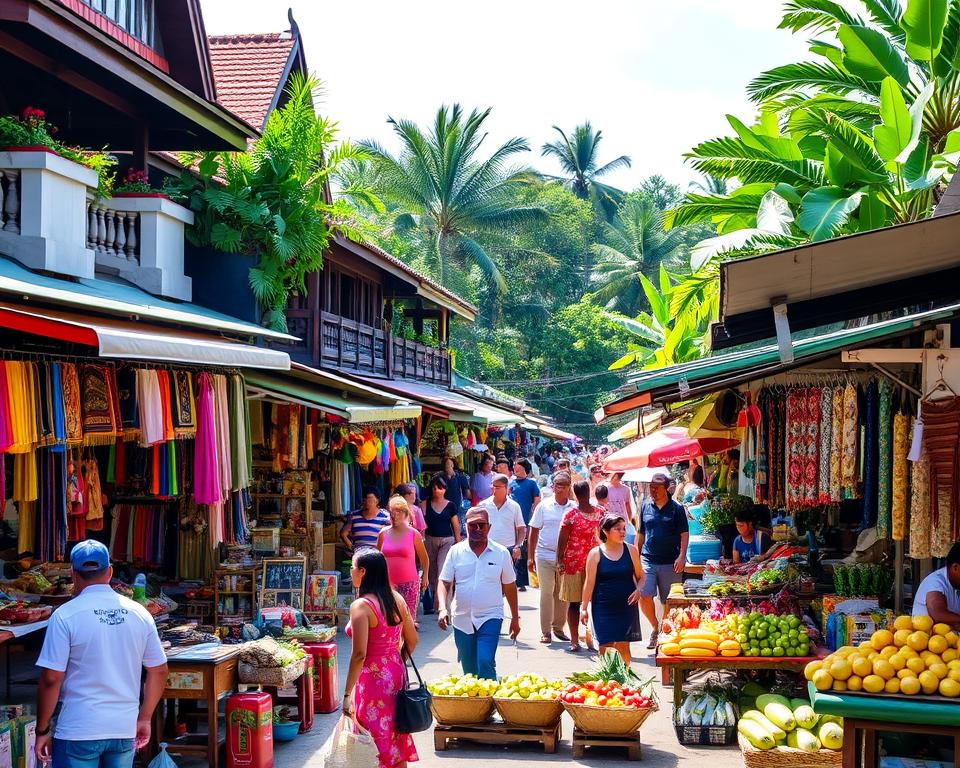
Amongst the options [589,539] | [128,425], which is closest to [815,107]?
[589,539]

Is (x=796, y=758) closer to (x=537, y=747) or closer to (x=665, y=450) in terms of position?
(x=537, y=747)

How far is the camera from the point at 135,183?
1407 cm

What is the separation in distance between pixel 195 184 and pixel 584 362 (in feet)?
116

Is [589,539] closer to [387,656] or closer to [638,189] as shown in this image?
[387,656]

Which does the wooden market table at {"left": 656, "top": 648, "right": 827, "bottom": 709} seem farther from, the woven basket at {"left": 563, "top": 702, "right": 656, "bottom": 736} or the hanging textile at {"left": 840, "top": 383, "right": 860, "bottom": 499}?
the hanging textile at {"left": 840, "top": 383, "right": 860, "bottom": 499}

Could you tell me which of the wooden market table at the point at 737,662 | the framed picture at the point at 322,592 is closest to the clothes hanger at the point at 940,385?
the wooden market table at the point at 737,662

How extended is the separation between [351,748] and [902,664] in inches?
123

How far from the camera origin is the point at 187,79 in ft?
51.5

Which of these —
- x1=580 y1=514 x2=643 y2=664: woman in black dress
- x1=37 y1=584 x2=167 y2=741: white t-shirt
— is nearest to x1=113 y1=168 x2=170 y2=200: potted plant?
x1=580 y1=514 x2=643 y2=664: woman in black dress

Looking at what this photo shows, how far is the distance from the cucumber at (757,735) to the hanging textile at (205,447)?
4.87 m

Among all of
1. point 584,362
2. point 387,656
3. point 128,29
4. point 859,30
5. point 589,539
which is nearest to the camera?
point 387,656

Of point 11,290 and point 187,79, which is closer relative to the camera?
point 11,290

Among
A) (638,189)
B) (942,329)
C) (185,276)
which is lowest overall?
(942,329)

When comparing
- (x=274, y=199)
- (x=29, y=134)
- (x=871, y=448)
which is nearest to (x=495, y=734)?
(x=871, y=448)
